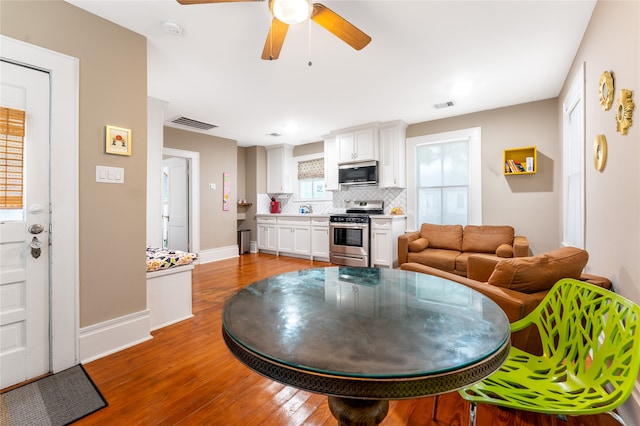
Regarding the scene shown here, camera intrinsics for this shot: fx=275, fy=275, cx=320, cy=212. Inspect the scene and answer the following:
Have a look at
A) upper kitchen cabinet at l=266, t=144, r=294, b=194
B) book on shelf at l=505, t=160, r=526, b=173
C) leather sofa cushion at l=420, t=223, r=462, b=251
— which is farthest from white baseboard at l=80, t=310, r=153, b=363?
book on shelf at l=505, t=160, r=526, b=173

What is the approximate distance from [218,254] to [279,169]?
2.36 metres

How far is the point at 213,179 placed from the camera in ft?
18.6

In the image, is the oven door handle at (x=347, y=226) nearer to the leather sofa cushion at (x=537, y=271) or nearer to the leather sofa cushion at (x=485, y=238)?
the leather sofa cushion at (x=485, y=238)

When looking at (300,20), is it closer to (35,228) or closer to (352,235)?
(35,228)

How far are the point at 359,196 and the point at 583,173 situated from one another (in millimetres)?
3505

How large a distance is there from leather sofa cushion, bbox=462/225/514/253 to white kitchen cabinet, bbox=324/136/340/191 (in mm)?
2540

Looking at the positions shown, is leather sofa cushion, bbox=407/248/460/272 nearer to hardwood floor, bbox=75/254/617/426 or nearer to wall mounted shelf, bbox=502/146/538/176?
wall mounted shelf, bbox=502/146/538/176

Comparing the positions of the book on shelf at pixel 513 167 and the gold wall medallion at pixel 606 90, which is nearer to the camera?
the gold wall medallion at pixel 606 90

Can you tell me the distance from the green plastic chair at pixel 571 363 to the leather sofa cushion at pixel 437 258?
223 cm

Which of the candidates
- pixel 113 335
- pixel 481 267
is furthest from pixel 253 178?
pixel 481 267

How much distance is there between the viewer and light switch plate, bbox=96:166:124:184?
2.08 meters

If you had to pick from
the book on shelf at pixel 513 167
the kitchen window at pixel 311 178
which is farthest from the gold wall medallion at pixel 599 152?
the kitchen window at pixel 311 178

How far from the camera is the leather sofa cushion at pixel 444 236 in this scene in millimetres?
4176

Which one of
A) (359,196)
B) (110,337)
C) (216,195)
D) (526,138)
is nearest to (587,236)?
(526,138)
